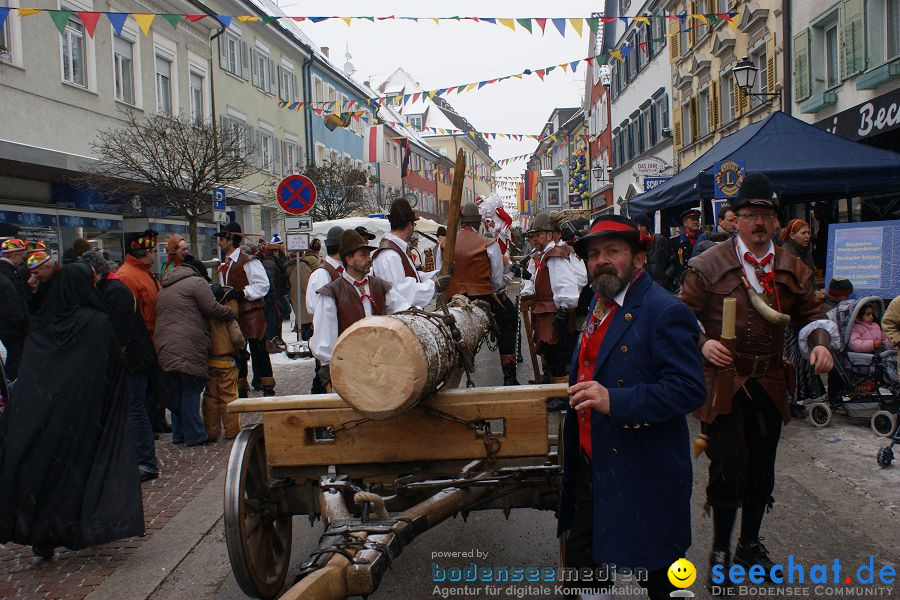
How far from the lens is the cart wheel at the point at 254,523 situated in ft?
11.8

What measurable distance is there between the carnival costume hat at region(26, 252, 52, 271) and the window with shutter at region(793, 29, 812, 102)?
47.7ft

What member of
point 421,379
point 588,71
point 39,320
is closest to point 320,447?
point 421,379

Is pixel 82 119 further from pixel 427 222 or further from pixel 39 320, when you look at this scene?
pixel 39 320

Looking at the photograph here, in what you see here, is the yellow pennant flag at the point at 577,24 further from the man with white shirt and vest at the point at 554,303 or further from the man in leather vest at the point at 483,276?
the man with white shirt and vest at the point at 554,303

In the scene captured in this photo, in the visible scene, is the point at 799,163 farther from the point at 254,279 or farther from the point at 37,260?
the point at 37,260

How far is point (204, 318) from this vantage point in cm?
746

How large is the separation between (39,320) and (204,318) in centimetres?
260

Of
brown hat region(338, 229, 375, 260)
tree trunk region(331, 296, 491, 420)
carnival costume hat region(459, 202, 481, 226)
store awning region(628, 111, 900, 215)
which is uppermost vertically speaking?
store awning region(628, 111, 900, 215)

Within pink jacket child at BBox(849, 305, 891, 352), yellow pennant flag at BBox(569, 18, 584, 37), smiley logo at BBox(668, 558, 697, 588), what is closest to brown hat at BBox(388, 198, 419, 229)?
smiley logo at BBox(668, 558, 697, 588)

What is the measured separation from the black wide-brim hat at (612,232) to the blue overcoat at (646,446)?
214 mm

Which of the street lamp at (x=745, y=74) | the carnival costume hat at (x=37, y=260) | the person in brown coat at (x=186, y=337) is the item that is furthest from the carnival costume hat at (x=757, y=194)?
the street lamp at (x=745, y=74)

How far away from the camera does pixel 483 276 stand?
8688mm

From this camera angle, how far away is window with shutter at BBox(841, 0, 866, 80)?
13.6 metres

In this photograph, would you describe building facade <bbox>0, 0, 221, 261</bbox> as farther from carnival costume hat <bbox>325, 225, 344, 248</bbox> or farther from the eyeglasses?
the eyeglasses
